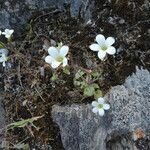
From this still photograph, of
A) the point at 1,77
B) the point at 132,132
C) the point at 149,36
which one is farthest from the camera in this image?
the point at 1,77

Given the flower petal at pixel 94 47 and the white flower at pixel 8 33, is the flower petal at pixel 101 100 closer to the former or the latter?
the flower petal at pixel 94 47

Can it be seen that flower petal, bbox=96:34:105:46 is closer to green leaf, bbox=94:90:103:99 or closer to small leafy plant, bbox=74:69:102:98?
small leafy plant, bbox=74:69:102:98

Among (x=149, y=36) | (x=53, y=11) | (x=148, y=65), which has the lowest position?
(x=148, y=65)

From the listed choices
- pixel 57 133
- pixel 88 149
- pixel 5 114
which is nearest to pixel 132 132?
pixel 88 149

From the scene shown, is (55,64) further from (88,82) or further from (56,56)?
(88,82)

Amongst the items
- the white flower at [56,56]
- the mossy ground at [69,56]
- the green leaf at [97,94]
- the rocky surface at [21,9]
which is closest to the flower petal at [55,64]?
the white flower at [56,56]

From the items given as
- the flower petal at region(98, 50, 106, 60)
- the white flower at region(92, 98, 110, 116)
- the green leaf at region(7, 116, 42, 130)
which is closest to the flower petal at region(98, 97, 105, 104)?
the white flower at region(92, 98, 110, 116)

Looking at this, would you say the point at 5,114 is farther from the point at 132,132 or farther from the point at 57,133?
the point at 132,132
